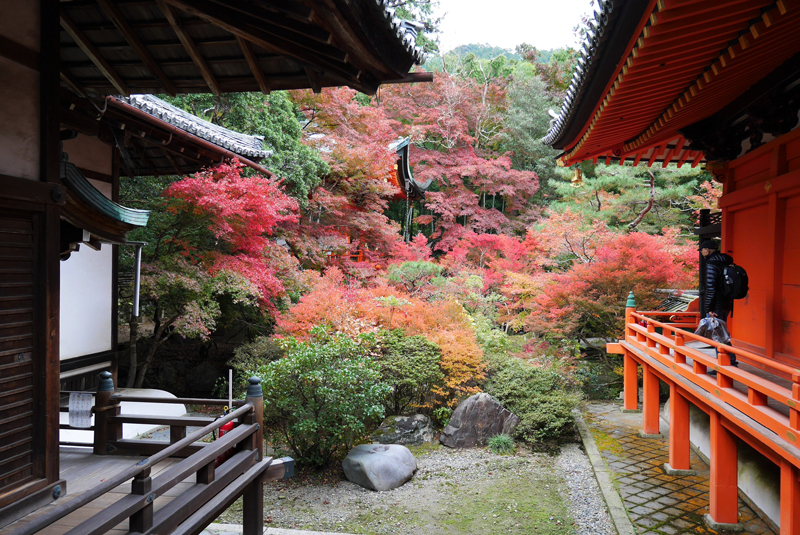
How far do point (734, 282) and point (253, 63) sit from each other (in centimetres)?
559

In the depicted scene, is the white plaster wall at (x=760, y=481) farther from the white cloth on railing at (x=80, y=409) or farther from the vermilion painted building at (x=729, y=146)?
the white cloth on railing at (x=80, y=409)

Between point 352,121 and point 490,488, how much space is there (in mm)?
12083

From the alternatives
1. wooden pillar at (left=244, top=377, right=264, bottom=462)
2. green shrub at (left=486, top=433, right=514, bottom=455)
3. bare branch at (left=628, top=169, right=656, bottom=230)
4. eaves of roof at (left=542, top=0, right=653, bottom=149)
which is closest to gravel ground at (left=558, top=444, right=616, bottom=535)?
green shrub at (left=486, top=433, right=514, bottom=455)

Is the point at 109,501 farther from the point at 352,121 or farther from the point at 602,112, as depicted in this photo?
the point at 352,121

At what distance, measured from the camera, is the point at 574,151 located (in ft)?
23.8

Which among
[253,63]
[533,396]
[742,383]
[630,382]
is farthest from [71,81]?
[630,382]

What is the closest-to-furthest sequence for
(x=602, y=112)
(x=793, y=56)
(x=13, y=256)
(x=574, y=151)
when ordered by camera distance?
(x=13, y=256) < (x=793, y=56) < (x=602, y=112) < (x=574, y=151)

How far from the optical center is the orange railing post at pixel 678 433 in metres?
6.55

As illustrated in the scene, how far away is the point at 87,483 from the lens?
12.7 ft

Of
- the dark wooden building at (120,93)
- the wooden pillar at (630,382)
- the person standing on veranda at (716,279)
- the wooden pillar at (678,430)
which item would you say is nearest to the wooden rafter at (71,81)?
the dark wooden building at (120,93)

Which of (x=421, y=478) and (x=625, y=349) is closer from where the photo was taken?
(x=421, y=478)

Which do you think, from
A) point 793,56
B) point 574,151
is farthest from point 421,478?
point 793,56

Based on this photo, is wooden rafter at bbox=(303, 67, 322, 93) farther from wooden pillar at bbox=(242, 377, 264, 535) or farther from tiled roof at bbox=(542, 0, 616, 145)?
wooden pillar at bbox=(242, 377, 264, 535)

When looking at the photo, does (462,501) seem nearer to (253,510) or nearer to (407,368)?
(407,368)
